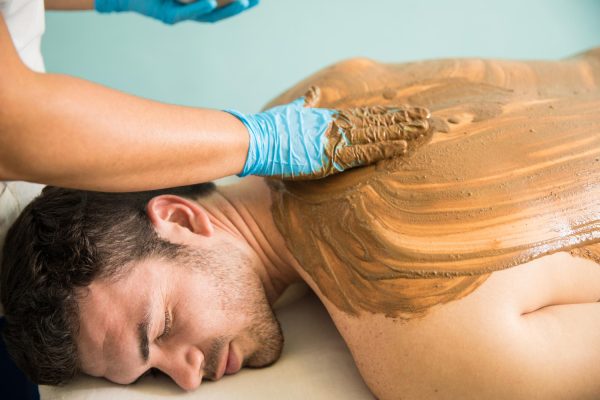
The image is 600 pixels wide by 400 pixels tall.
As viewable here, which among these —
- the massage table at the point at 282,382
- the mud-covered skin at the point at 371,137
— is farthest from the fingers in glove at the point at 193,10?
the massage table at the point at 282,382

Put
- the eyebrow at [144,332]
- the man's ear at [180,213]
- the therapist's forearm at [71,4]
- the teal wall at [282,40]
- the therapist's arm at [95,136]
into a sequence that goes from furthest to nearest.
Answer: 1. the teal wall at [282,40]
2. the therapist's forearm at [71,4]
3. the man's ear at [180,213]
4. the eyebrow at [144,332]
5. the therapist's arm at [95,136]

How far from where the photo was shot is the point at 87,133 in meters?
0.87

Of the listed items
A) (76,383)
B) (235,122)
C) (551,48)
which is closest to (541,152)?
(235,122)

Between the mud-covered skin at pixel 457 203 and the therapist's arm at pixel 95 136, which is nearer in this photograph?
the therapist's arm at pixel 95 136

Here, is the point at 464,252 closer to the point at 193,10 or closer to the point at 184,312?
the point at 184,312

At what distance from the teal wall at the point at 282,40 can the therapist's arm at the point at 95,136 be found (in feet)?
4.23

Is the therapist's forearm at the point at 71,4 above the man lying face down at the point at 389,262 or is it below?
above

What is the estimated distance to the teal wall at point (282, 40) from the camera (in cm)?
228

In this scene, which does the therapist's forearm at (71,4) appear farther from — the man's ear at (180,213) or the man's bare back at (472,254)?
the man's bare back at (472,254)

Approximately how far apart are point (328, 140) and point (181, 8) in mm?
556

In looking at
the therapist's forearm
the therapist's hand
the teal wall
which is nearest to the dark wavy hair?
the therapist's hand

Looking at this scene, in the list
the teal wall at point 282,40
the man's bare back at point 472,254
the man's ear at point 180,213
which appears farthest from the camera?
the teal wall at point 282,40

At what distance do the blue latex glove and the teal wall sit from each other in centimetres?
76

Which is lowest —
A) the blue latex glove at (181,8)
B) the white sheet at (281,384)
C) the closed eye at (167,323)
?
the white sheet at (281,384)
